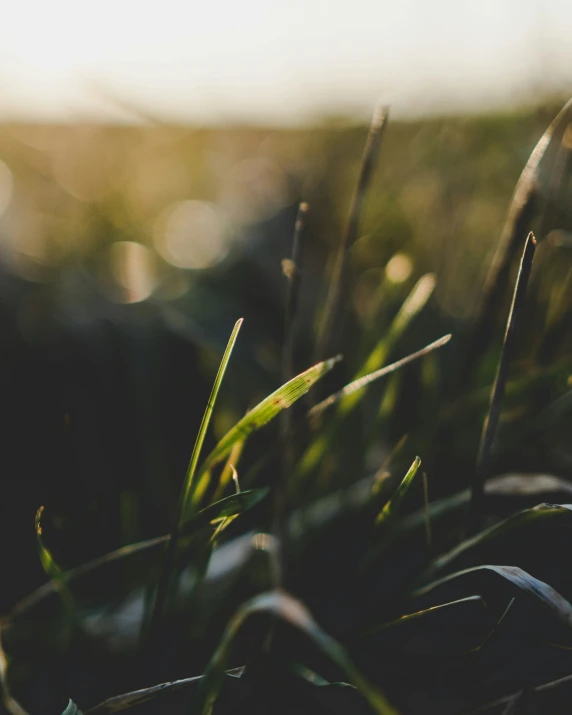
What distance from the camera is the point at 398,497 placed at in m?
0.32

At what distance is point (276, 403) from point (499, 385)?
0.43 feet

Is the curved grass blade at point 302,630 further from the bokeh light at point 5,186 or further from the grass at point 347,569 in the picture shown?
the bokeh light at point 5,186

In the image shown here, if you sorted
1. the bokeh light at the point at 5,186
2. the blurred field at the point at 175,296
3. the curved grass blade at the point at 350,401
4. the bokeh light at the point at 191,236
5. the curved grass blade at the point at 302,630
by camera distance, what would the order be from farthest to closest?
the bokeh light at the point at 5,186, the bokeh light at the point at 191,236, the blurred field at the point at 175,296, the curved grass blade at the point at 350,401, the curved grass blade at the point at 302,630

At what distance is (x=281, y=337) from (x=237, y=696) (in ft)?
1.87

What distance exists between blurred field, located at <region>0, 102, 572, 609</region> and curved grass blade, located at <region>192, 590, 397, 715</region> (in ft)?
0.63

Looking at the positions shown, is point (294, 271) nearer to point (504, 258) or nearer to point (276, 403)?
point (276, 403)

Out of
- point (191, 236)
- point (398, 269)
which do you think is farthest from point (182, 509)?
point (191, 236)

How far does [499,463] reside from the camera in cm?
50

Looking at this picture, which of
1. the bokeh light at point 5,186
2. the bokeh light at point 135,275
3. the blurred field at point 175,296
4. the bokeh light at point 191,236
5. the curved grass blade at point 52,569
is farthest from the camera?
the bokeh light at point 5,186

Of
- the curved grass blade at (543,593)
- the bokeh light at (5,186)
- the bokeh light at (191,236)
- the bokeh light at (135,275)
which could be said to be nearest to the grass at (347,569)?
the curved grass blade at (543,593)

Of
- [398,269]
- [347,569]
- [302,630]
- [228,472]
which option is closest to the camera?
[302,630]

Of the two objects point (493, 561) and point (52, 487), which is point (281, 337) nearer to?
point (52, 487)

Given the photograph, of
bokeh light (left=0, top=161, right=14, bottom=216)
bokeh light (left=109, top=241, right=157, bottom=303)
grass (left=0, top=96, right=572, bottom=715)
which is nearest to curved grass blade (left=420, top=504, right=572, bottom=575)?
grass (left=0, top=96, right=572, bottom=715)

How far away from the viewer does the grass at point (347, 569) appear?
313 mm
